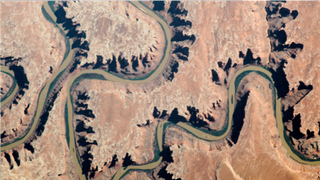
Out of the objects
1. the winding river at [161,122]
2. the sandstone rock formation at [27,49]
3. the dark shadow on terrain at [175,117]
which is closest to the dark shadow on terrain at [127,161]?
the winding river at [161,122]

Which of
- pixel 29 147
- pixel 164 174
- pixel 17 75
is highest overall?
pixel 17 75

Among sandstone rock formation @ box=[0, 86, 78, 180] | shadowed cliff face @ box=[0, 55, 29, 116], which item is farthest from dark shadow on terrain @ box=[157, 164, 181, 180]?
shadowed cliff face @ box=[0, 55, 29, 116]

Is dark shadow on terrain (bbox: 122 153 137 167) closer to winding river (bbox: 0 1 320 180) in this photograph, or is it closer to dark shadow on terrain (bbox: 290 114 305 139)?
winding river (bbox: 0 1 320 180)

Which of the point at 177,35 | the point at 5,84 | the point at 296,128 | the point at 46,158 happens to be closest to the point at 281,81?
the point at 296,128

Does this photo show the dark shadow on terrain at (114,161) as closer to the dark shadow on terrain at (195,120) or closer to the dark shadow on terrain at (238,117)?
the dark shadow on terrain at (195,120)

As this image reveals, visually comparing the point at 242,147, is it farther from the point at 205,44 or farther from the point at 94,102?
the point at 94,102

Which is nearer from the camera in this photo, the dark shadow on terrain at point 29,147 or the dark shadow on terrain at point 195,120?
the dark shadow on terrain at point 29,147

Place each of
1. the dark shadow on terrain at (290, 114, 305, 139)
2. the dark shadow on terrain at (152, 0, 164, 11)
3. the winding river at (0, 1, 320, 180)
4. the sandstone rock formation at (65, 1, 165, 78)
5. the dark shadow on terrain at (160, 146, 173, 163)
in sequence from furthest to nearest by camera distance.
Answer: the dark shadow on terrain at (152, 0, 164, 11), the sandstone rock formation at (65, 1, 165, 78), the winding river at (0, 1, 320, 180), the dark shadow on terrain at (160, 146, 173, 163), the dark shadow on terrain at (290, 114, 305, 139)

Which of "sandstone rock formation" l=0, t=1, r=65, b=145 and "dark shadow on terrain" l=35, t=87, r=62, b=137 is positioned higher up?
"sandstone rock formation" l=0, t=1, r=65, b=145

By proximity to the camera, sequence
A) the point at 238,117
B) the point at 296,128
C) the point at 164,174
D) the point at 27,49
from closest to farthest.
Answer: the point at 296,128
the point at 164,174
the point at 238,117
the point at 27,49

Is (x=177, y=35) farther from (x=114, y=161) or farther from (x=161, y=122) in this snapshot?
(x=114, y=161)

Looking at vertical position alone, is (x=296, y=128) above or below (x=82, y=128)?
above

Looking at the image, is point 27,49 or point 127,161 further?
point 27,49
